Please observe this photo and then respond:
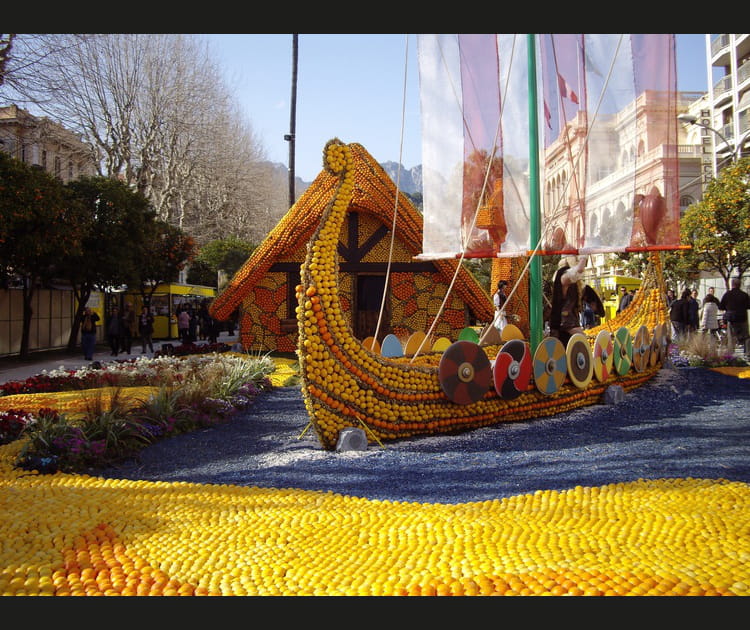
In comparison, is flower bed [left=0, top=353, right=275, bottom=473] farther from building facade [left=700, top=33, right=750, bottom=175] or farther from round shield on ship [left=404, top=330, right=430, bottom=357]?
building facade [left=700, top=33, right=750, bottom=175]

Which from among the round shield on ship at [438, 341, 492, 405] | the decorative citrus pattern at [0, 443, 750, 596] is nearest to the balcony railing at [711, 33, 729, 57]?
the round shield on ship at [438, 341, 492, 405]

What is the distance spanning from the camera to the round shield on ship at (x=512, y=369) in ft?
25.0

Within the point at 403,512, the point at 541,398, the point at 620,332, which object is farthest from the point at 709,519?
the point at 620,332

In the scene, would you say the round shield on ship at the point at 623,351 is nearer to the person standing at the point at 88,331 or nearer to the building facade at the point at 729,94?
the person standing at the point at 88,331

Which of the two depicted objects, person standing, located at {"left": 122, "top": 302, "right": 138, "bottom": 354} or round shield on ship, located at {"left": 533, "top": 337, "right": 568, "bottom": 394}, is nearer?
round shield on ship, located at {"left": 533, "top": 337, "right": 568, "bottom": 394}

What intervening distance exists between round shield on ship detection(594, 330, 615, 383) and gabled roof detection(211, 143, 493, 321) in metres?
5.54

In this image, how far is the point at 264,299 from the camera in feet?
50.9

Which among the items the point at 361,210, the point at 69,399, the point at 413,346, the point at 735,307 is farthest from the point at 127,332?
the point at 735,307

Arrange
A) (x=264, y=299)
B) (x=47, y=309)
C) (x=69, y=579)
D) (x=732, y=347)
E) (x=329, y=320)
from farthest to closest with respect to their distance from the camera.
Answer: (x=47, y=309), (x=264, y=299), (x=732, y=347), (x=329, y=320), (x=69, y=579)

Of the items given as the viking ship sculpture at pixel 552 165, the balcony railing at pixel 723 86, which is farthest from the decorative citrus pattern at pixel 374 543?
the balcony railing at pixel 723 86

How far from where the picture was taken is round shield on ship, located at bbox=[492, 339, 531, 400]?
25.0ft

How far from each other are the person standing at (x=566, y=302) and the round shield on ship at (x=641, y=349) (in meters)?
1.40

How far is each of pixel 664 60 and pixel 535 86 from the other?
6.11 ft

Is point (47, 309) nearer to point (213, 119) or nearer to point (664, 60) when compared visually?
point (213, 119)
